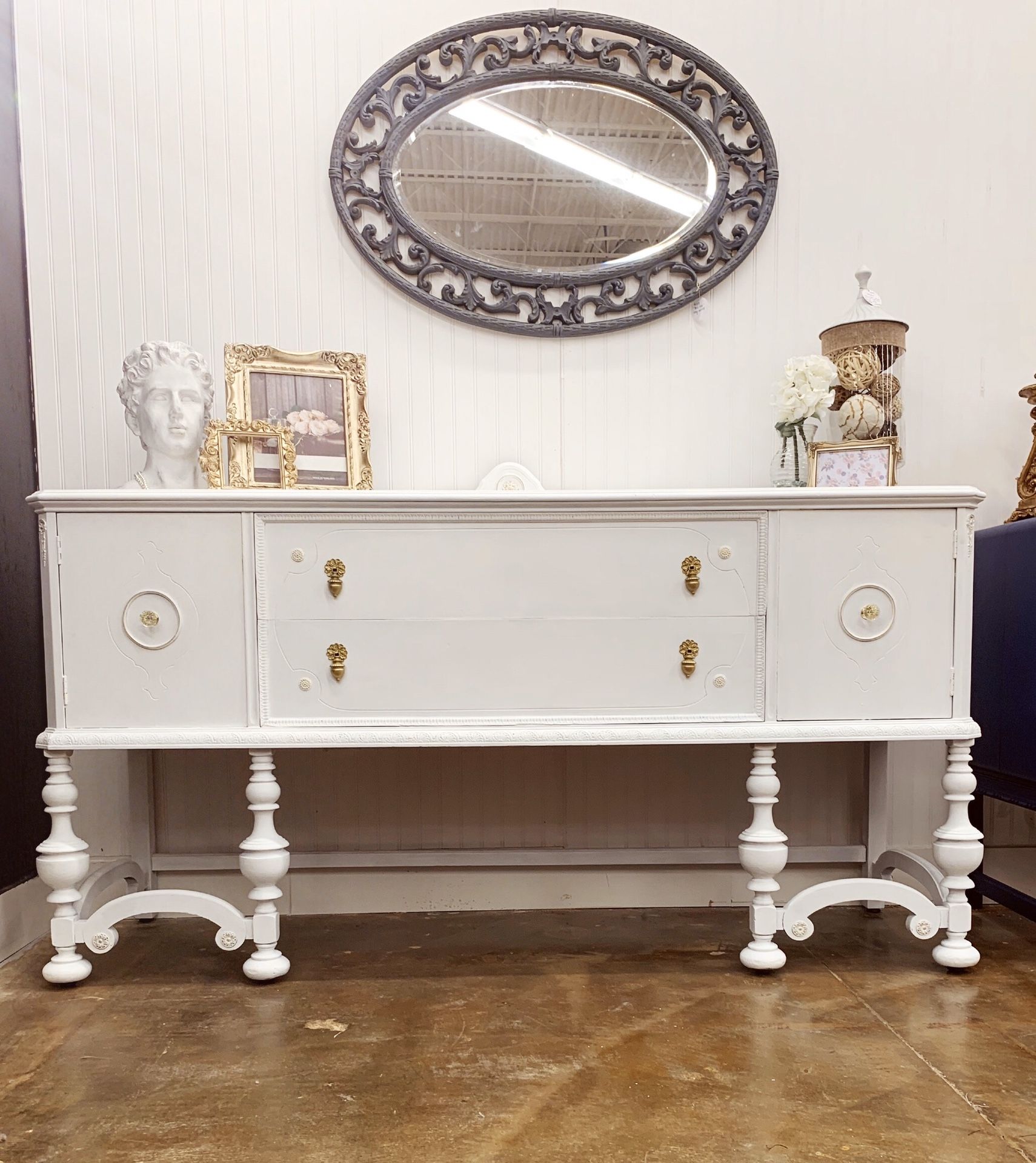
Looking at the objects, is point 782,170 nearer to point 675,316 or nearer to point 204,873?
point 675,316

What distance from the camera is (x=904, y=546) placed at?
1536 millimetres

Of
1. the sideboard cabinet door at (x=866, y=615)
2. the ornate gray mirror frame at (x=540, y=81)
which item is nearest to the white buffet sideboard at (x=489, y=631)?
the sideboard cabinet door at (x=866, y=615)

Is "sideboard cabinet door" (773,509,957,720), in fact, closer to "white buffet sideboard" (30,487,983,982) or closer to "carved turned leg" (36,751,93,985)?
"white buffet sideboard" (30,487,983,982)

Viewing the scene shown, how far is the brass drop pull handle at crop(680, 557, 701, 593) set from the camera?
153 centimetres

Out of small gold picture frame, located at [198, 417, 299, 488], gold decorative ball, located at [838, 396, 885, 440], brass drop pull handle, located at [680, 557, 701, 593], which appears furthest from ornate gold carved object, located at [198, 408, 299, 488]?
gold decorative ball, located at [838, 396, 885, 440]

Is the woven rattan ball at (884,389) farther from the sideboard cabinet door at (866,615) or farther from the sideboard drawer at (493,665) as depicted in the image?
the sideboard drawer at (493,665)

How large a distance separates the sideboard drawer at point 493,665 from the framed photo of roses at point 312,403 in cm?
52

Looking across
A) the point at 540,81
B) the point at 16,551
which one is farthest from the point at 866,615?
the point at 16,551

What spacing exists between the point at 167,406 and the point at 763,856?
5.08 ft

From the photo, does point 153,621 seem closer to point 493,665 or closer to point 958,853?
point 493,665

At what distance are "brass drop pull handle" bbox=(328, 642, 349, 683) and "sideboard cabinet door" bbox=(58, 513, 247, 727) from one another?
173 mm

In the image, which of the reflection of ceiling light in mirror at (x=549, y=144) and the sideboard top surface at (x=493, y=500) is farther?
the reflection of ceiling light in mirror at (x=549, y=144)

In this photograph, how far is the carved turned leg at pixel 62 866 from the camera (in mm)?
1513

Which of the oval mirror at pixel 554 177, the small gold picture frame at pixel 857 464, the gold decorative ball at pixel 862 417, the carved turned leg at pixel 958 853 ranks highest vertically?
the oval mirror at pixel 554 177
